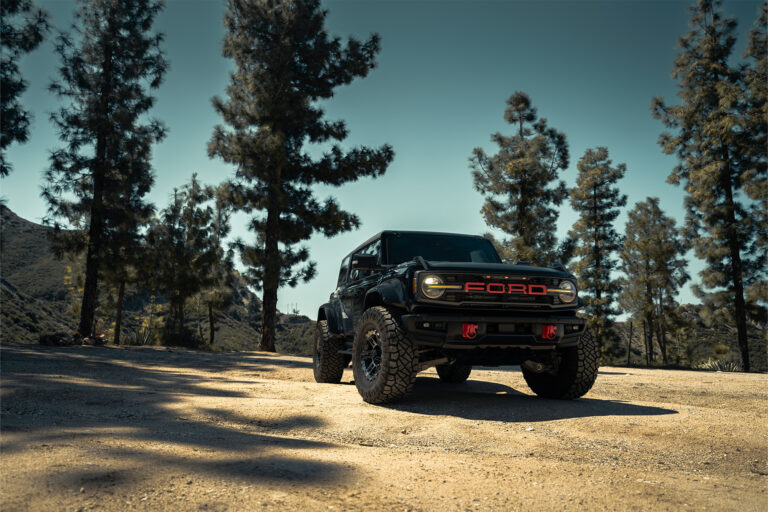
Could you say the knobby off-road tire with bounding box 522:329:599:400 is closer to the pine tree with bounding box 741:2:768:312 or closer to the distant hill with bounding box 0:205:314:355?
the pine tree with bounding box 741:2:768:312

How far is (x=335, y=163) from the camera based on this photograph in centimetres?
2009

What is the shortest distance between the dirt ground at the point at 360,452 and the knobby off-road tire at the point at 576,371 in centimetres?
22

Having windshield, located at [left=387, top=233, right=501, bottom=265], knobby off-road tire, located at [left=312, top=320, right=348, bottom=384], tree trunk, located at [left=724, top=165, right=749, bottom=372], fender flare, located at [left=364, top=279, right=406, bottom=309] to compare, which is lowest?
knobby off-road tire, located at [left=312, top=320, right=348, bottom=384]

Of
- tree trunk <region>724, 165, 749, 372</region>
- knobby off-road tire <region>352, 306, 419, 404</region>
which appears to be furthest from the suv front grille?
tree trunk <region>724, 165, 749, 372</region>

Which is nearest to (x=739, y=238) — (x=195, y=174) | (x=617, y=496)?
(x=617, y=496)

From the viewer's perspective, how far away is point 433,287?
458cm

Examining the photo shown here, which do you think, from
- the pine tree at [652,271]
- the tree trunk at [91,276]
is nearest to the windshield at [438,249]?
the tree trunk at [91,276]

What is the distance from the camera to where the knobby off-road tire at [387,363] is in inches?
180

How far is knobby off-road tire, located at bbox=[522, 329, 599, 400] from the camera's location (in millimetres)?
5145

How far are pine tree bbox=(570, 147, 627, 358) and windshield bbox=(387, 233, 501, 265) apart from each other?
2846 centimetres

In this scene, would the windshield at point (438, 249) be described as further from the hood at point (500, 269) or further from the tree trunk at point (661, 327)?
the tree trunk at point (661, 327)

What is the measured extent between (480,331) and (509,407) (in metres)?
0.98

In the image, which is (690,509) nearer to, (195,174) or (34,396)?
(34,396)

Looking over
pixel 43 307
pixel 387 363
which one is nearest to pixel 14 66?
pixel 387 363
